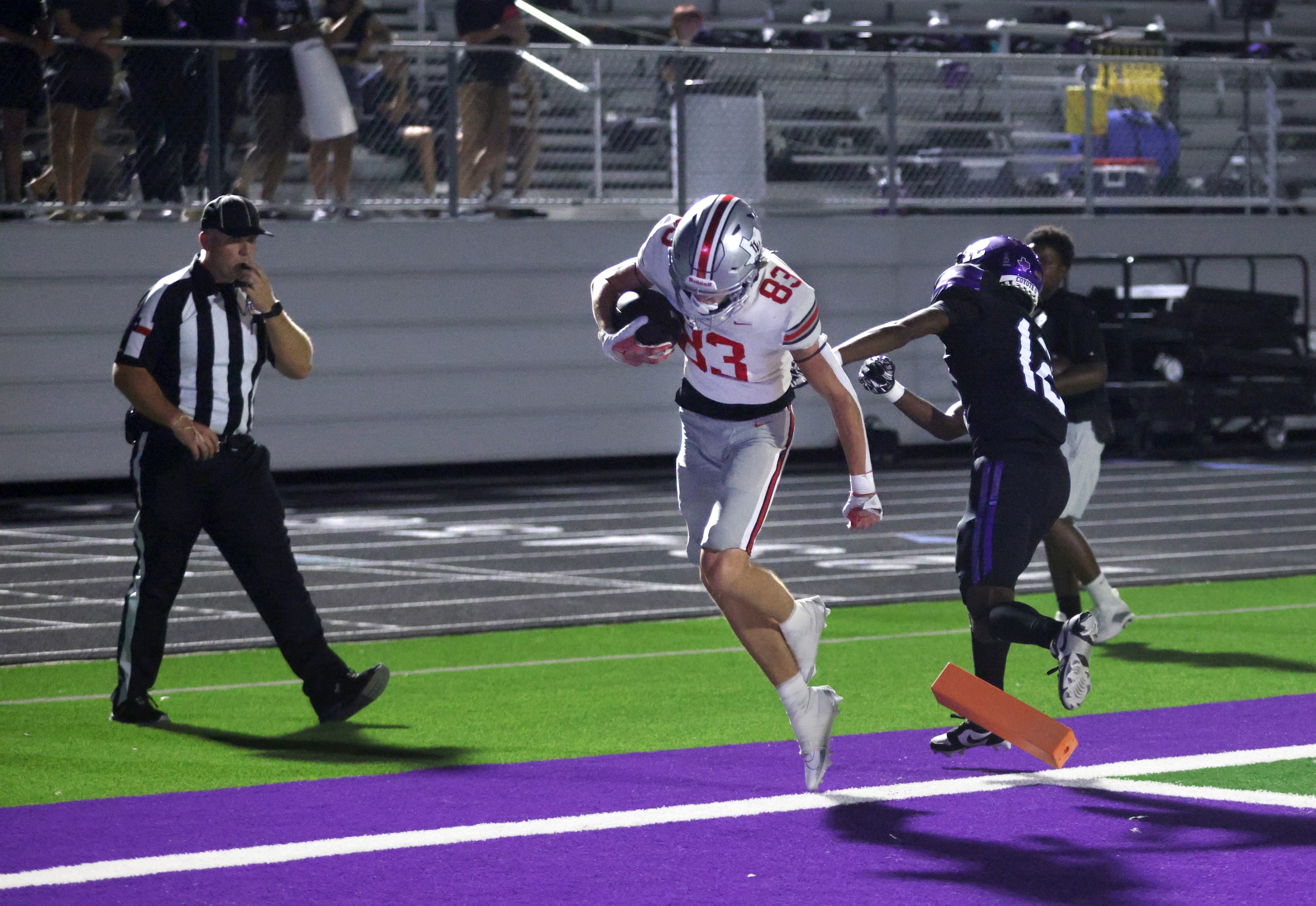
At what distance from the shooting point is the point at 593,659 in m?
8.49

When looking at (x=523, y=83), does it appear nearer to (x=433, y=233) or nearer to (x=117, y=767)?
(x=433, y=233)

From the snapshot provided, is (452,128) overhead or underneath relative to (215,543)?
overhead

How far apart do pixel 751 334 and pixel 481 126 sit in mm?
10734

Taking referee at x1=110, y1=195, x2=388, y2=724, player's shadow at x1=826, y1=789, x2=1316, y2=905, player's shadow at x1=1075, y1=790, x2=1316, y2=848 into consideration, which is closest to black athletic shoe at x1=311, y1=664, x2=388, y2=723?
referee at x1=110, y1=195, x2=388, y2=724

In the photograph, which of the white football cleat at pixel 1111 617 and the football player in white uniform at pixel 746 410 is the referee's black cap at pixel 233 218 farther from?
the white football cleat at pixel 1111 617

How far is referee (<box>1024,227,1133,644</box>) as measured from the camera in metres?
7.89

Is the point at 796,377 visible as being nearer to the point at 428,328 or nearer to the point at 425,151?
the point at 425,151

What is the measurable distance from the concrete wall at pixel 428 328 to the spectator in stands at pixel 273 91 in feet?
3.11

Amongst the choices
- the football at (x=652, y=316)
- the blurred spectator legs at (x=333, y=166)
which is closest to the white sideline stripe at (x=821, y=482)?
the blurred spectator legs at (x=333, y=166)

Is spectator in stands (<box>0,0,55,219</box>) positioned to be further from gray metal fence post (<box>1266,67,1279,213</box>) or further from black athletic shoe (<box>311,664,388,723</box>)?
gray metal fence post (<box>1266,67,1279,213</box>)

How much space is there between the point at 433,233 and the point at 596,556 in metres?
5.99

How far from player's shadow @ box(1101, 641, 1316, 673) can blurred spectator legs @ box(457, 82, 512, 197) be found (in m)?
9.15

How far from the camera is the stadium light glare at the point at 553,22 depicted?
60.2 feet

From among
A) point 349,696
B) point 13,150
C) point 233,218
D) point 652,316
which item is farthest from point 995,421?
point 13,150
